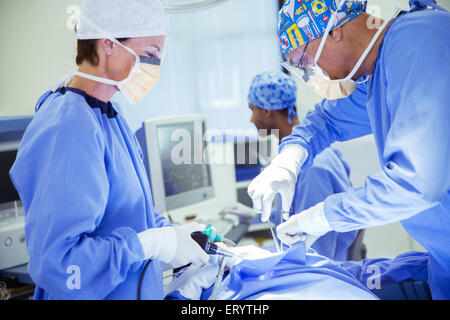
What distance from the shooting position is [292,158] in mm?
1165

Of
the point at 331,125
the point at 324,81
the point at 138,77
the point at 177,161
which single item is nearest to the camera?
the point at 138,77

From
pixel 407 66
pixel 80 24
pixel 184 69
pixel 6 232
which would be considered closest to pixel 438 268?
pixel 407 66

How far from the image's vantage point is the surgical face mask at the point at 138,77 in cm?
88

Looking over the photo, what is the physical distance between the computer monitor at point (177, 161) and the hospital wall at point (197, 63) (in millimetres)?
133

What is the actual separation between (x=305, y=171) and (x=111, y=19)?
961mm

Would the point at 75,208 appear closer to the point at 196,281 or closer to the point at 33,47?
the point at 196,281

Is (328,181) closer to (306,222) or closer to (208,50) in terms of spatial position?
(306,222)

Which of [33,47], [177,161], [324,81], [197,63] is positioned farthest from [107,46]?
[197,63]

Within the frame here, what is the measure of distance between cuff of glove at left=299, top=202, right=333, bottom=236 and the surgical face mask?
54 centimetres

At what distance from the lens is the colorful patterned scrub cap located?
2.99 feet

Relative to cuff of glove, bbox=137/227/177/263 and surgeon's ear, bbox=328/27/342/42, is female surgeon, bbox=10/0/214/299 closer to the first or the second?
cuff of glove, bbox=137/227/177/263

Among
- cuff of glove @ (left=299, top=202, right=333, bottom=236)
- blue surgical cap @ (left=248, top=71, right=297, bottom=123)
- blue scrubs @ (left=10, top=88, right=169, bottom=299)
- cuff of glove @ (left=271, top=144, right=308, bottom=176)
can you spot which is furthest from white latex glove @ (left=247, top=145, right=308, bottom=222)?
blue surgical cap @ (left=248, top=71, right=297, bottom=123)

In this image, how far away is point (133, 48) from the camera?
2.89 ft

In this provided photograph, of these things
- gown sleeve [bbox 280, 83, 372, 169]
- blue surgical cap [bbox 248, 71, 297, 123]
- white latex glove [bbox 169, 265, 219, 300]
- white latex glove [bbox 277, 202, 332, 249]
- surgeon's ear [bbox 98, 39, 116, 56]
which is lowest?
white latex glove [bbox 169, 265, 219, 300]
